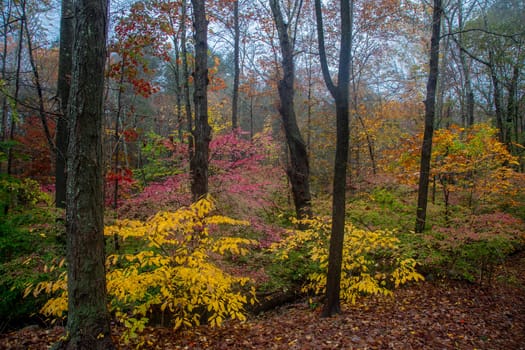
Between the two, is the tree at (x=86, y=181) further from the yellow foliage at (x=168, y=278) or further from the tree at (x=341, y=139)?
the tree at (x=341, y=139)

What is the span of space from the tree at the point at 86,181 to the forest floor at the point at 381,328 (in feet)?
3.55

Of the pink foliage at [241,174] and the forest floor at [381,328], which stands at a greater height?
the pink foliage at [241,174]

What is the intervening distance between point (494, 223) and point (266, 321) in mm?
4860

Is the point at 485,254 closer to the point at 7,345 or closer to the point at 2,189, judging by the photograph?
the point at 7,345

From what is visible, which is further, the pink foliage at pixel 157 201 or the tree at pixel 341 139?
the pink foliage at pixel 157 201

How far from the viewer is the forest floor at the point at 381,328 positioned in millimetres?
4016

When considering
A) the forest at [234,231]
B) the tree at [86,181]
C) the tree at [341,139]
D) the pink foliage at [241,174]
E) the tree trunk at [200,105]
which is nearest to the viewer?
the tree at [86,181]

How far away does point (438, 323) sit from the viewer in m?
4.71

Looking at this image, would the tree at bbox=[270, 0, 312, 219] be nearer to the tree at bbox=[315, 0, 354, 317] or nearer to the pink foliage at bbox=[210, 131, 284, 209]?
the pink foliage at bbox=[210, 131, 284, 209]

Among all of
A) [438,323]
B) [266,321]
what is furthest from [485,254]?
[266,321]

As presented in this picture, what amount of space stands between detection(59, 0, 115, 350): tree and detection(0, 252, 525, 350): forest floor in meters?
1.08

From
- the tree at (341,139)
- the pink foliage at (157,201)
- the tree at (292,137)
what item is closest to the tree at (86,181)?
the tree at (341,139)

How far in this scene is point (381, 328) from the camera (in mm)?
4469

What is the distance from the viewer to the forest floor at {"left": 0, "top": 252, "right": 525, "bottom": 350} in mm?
4016
